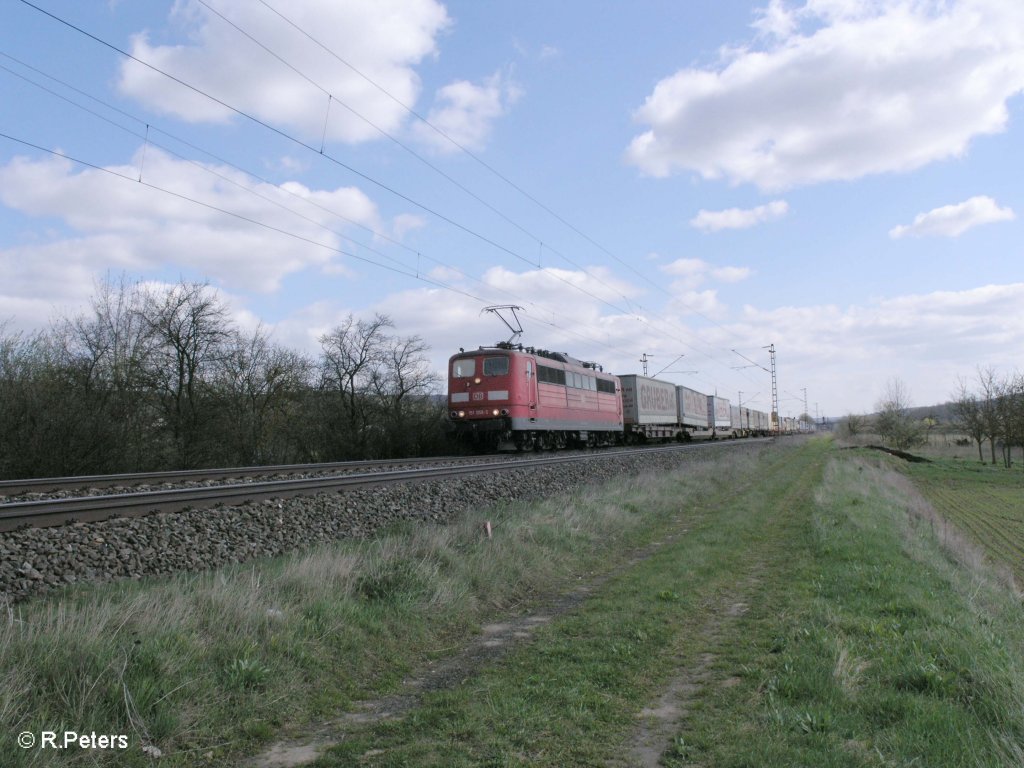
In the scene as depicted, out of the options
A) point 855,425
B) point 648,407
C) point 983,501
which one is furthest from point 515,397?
point 855,425

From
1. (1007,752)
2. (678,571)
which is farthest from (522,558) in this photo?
(1007,752)

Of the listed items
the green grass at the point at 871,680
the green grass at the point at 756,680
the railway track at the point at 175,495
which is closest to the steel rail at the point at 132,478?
the railway track at the point at 175,495

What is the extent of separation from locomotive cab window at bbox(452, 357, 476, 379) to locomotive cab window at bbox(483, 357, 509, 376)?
58 centimetres

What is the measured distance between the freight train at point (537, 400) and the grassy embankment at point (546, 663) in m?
14.4

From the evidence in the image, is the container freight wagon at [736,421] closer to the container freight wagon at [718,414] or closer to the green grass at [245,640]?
the container freight wagon at [718,414]

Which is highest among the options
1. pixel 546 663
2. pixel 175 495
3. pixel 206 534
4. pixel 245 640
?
pixel 175 495

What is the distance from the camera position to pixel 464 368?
957 inches

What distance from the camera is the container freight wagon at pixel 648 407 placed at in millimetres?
38406

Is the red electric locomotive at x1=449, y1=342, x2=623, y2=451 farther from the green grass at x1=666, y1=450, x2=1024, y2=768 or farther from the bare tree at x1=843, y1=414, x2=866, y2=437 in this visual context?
the bare tree at x1=843, y1=414, x2=866, y2=437

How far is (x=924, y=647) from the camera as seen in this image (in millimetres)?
5270

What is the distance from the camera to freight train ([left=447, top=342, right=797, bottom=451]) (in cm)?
2308

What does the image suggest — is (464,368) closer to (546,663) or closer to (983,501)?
(546,663)

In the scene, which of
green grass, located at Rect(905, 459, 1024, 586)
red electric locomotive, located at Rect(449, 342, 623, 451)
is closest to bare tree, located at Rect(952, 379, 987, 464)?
green grass, located at Rect(905, 459, 1024, 586)

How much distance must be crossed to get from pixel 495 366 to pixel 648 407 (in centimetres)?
1910
